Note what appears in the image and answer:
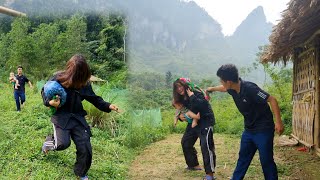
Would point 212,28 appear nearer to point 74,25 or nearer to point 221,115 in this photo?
point 74,25

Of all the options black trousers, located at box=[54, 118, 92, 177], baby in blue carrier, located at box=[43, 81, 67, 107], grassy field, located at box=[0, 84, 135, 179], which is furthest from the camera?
grassy field, located at box=[0, 84, 135, 179]

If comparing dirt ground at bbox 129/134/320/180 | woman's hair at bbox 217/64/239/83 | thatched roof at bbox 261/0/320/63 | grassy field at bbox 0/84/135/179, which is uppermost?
thatched roof at bbox 261/0/320/63

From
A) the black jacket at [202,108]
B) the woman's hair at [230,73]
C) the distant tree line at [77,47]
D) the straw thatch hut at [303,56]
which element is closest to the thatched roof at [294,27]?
the straw thatch hut at [303,56]

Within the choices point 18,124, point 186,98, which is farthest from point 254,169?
point 18,124

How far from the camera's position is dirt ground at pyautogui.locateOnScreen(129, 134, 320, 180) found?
5344 mm

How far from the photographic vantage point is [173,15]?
2290 inches

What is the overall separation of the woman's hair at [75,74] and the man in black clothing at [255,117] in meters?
1.53

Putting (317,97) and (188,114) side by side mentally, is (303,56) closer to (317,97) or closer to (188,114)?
(317,97)

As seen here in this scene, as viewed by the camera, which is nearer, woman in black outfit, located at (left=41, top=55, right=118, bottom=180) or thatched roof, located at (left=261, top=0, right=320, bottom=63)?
woman in black outfit, located at (left=41, top=55, right=118, bottom=180)

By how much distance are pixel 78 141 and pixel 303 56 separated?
573 cm

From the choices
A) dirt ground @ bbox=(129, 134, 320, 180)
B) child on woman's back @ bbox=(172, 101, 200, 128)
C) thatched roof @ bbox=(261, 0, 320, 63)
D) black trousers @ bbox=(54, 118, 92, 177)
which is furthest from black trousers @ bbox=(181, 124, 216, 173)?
thatched roof @ bbox=(261, 0, 320, 63)

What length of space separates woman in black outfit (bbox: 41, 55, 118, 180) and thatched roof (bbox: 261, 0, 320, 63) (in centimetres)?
298

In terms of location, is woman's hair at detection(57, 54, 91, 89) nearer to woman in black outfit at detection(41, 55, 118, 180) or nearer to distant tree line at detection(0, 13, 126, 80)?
woman in black outfit at detection(41, 55, 118, 180)

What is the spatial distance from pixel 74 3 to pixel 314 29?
4390 cm
